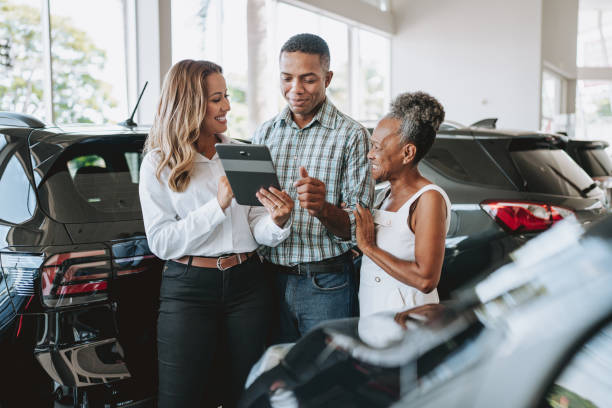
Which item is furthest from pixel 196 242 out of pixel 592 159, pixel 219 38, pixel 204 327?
pixel 219 38

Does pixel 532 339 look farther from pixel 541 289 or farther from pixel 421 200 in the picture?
pixel 421 200

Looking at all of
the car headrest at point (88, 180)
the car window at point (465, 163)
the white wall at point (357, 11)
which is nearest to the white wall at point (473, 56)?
the white wall at point (357, 11)

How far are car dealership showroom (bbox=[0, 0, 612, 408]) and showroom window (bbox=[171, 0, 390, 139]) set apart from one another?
4.29 meters

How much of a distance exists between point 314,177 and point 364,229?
31cm

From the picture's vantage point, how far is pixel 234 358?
1886 millimetres

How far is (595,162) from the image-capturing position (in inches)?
232

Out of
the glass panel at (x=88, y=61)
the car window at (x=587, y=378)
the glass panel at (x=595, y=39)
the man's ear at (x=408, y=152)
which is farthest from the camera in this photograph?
the glass panel at (x=595, y=39)

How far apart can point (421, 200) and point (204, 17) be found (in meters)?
7.02

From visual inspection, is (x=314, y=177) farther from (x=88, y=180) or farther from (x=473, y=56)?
(x=473, y=56)

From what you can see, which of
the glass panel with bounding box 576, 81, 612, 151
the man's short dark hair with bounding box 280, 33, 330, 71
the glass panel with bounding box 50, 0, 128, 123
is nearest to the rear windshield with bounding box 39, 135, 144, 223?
the man's short dark hair with bounding box 280, 33, 330, 71

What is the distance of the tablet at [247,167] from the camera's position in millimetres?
1616

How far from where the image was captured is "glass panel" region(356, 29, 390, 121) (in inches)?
504

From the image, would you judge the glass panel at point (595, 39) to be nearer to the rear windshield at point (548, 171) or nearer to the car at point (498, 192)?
the rear windshield at point (548, 171)

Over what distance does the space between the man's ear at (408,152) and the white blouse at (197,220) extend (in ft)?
→ 1.44
